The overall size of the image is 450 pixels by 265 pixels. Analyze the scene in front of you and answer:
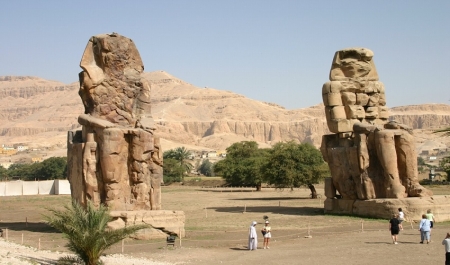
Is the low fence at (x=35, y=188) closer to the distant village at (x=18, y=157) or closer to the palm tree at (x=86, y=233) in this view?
the palm tree at (x=86, y=233)

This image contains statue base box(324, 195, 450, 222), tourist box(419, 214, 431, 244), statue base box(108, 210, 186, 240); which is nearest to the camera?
tourist box(419, 214, 431, 244)

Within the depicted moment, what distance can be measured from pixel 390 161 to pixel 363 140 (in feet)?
4.25

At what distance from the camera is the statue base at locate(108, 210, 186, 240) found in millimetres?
16234

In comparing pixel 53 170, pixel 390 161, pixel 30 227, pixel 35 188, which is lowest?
pixel 30 227

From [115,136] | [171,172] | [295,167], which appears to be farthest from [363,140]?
[171,172]

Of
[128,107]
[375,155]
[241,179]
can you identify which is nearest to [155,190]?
[128,107]

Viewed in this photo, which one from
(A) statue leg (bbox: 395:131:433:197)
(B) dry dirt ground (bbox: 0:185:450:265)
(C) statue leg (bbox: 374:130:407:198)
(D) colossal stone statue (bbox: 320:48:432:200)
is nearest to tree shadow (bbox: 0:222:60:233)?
(B) dry dirt ground (bbox: 0:185:450:265)

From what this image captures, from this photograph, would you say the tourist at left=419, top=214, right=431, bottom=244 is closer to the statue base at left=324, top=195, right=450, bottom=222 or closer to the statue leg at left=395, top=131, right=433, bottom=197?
→ the statue base at left=324, top=195, right=450, bottom=222

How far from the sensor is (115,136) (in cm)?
1711

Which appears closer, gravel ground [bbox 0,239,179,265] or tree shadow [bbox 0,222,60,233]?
gravel ground [bbox 0,239,179,265]

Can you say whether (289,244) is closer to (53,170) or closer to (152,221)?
(152,221)

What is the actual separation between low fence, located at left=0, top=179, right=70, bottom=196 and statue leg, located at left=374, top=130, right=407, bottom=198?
33.3 m

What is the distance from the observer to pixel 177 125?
560 feet

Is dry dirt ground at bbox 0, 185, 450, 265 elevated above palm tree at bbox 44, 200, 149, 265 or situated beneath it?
situated beneath
